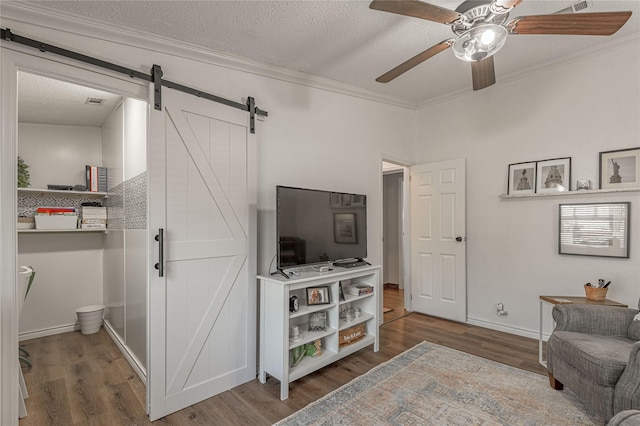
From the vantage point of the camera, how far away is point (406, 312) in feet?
13.8

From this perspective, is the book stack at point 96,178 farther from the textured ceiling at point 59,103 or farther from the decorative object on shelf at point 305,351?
the decorative object on shelf at point 305,351

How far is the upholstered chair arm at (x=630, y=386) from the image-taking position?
1.60m

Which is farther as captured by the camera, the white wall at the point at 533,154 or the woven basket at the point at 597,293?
the white wall at the point at 533,154

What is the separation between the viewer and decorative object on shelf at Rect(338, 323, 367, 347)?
277 centimetres

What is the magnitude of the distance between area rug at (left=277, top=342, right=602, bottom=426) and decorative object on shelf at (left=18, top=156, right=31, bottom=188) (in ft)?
11.2

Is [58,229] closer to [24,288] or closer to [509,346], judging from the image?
[24,288]

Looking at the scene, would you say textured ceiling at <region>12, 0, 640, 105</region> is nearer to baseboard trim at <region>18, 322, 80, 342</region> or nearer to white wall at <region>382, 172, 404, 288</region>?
white wall at <region>382, 172, 404, 288</region>

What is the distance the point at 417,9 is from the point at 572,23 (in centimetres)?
85

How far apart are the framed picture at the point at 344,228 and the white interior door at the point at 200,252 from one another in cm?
76

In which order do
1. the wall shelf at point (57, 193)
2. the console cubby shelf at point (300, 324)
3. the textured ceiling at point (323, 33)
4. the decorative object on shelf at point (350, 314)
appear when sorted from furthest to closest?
the wall shelf at point (57, 193) < the decorative object on shelf at point (350, 314) < the console cubby shelf at point (300, 324) < the textured ceiling at point (323, 33)

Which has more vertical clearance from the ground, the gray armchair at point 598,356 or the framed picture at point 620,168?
the framed picture at point 620,168

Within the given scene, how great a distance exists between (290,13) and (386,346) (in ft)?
9.84

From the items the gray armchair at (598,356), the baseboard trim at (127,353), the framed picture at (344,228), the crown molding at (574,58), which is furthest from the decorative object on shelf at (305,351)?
the crown molding at (574,58)

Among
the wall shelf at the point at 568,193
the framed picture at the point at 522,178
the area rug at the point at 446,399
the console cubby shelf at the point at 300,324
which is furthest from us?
the framed picture at the point at 522,178
